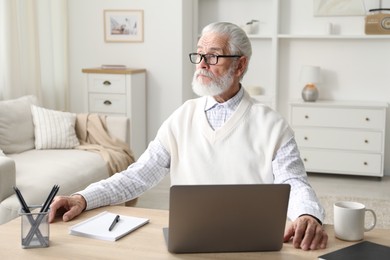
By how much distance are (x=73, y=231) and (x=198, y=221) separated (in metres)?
0.40

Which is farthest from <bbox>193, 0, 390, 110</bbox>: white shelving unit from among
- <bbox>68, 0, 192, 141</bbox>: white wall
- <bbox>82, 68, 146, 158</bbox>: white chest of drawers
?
<bbox>82, 68, 146, 158</bbox>: white chest of drawers

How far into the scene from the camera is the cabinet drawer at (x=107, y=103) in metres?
5.28

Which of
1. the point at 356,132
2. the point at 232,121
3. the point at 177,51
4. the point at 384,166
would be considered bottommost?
the point at 384,166

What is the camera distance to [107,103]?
5320 mm

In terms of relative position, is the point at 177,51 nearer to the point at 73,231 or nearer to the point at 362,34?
the point at 362,34

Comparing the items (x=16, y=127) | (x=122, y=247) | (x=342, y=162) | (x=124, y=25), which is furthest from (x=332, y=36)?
(x=122, y=247)

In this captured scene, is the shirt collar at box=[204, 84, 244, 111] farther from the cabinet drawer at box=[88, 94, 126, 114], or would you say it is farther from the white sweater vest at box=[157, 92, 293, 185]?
the cabinet drawer at box=[88, 94, 126, 114]

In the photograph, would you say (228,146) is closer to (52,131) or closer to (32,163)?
(32,163)

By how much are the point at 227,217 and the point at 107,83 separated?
4.01m

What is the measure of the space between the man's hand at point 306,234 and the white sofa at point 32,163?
5.82 feet

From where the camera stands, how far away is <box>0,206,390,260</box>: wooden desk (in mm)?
1472

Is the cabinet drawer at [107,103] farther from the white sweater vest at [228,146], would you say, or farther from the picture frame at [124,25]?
the white sweater vest at [228,146]

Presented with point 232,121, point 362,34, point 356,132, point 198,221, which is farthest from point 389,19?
point 198,221

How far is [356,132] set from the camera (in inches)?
204
